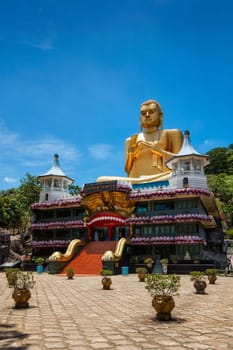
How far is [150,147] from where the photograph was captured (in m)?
45.0

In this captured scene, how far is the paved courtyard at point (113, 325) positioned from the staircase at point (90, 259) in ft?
60.2

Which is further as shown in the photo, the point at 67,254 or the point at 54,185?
the point at 54,185

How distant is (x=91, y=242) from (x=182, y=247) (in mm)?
9816

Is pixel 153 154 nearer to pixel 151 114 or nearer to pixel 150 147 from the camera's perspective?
pixel 150 147

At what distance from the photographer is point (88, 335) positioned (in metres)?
8.91

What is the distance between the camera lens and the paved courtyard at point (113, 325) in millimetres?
8070

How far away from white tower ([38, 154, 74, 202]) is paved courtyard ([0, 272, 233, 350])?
2975 centimetres

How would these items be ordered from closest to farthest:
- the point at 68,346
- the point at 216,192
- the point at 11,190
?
the point at 68,346, the point at 216,192, the point at 11,190

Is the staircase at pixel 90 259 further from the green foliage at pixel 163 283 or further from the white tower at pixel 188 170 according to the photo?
the green foliage at pixel 163 283

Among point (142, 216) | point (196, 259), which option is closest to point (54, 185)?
point (142, 216)

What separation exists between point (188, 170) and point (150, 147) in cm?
835

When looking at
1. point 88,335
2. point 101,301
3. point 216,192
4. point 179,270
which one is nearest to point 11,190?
point 216,192

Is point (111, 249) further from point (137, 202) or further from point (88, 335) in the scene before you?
point (88, 335)

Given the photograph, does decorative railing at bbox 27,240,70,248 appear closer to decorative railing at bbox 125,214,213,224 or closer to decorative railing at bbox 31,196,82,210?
decorative railing at bbox 31,196,82,210
